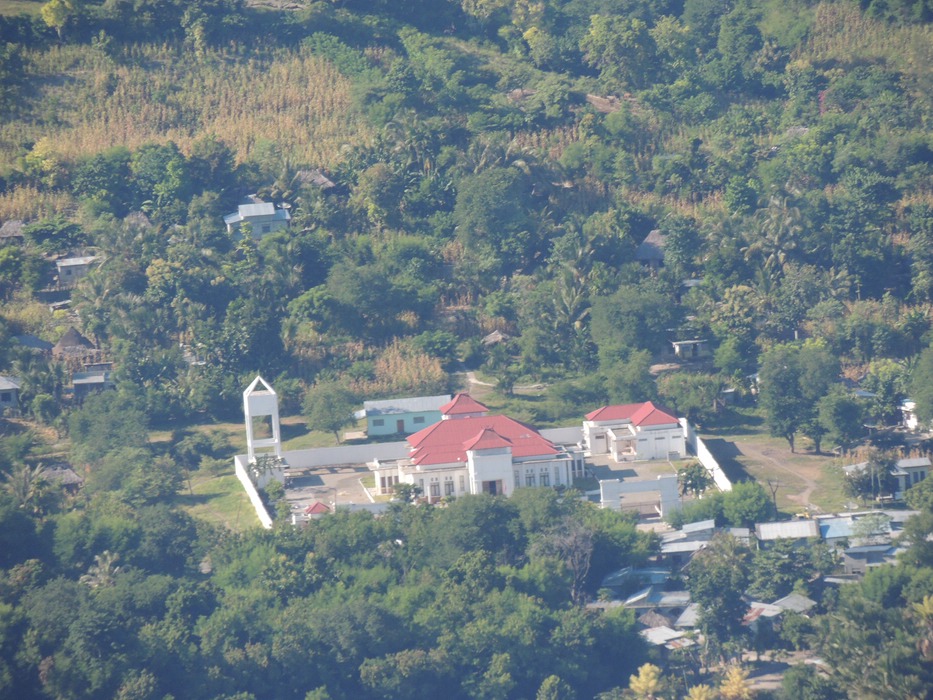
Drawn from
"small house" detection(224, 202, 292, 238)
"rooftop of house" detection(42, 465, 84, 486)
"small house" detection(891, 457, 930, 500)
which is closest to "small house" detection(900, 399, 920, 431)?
"small house" detection(891, 457, 930, 500)

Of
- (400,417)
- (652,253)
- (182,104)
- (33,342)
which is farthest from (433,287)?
(182,104)

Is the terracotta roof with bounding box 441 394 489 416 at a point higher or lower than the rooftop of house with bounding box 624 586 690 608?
higher

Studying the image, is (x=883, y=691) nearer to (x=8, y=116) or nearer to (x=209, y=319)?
(x=209, y=319)

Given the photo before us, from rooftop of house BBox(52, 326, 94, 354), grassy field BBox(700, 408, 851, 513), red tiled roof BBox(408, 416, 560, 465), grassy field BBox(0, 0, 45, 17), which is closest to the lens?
red tiled roof BBox(408, 416, 560, 465)

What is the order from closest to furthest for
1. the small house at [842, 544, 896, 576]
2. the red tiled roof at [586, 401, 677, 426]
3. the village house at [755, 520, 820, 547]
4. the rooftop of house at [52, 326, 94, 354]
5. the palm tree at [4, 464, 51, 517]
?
the small house at [842, 544, 896, 576] < the village house at [755, 520, 820, 547] < the palm tree at [4, 464, 51, 517] < the red tiled roof at [586, 401, 677, 426] < the rooftop of house at [52, 326, 94, 354]

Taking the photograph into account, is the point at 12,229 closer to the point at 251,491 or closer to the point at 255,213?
the point at 255,213

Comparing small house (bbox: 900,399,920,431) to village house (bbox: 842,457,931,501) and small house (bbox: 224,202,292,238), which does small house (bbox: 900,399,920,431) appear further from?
small house (bbox: 224,202,292,238)
